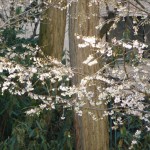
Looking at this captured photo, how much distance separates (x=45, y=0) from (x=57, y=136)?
1988mm

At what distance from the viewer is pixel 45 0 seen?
684 cm

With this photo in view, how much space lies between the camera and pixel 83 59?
5.30 meters

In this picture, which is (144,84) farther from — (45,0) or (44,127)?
(45,0)

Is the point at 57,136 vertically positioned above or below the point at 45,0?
below

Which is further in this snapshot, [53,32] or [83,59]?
[53,32]

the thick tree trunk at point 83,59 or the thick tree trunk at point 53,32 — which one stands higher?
the thick tree trunk at point 53,32

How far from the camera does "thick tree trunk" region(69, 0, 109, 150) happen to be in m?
5.22

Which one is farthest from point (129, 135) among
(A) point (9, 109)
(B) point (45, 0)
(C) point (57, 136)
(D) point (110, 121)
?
(B) point (45, 0)

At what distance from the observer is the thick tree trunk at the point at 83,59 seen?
5223 millimetres

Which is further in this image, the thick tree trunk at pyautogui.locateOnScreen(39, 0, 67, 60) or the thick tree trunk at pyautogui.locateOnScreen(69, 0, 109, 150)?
the thick tree trunk at pyautogui.locateOnScreen(39, 0, 67, 60)

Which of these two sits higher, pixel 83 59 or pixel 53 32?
pixel 53 32

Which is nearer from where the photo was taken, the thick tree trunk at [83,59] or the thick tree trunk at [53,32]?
the thick tree trunk at [83,59]

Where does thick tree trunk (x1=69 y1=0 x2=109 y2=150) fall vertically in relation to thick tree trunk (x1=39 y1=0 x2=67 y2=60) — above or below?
below

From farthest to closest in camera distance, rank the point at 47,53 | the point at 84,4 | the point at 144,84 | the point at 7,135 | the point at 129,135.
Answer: the point at 47,53, the point at 7,135, the point at 129,135, the point at 84,4, the point at 144,84
